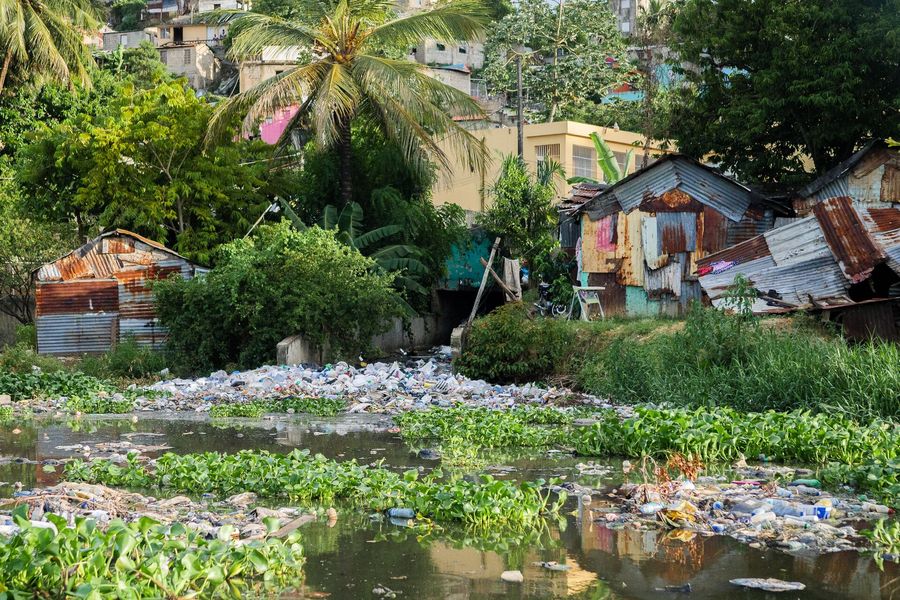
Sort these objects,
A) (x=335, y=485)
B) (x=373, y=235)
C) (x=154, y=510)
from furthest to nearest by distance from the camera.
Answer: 1. (x=373, y=235)
2. (x=335, y=485)
3. (x=154, y=510)

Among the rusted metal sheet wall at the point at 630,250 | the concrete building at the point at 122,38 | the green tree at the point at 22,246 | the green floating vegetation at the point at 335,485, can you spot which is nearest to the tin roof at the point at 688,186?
the rusted metal sheet wall at the point at 630,250

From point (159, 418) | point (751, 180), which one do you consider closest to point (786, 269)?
point (751, 180)

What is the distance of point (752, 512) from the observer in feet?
26.0

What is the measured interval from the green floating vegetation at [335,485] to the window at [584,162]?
22832 mm

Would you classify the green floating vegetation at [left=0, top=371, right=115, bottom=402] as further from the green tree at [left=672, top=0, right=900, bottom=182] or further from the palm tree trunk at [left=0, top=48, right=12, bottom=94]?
the green tree at [left=672, top=0, right=900, bottom=182]

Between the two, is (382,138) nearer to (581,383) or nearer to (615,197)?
(615,197)

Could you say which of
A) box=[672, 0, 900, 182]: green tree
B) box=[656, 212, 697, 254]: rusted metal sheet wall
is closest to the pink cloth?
box=[656, 212, 697, 254]: rusted metal sheet wall

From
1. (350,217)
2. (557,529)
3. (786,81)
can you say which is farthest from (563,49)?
(557,529)

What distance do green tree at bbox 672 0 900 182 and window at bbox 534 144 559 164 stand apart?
7.79 meters

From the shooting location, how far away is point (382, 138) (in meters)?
26.8

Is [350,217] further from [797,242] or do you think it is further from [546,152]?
[797,242]

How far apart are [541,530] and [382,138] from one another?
20.1m

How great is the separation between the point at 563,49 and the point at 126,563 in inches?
1456

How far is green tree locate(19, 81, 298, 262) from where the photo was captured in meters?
25.2
